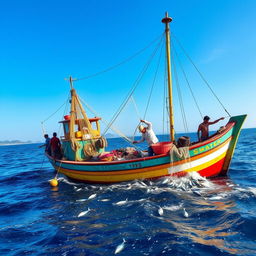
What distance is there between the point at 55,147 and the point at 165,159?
909cm

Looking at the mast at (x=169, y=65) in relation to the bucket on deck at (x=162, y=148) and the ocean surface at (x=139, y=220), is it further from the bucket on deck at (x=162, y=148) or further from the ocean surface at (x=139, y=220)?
the ocean surface at (x=139, y=220)

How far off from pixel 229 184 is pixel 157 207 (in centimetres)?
437

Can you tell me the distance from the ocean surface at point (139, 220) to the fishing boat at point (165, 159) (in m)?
0.51

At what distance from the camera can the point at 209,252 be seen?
→ 4367 millimetres

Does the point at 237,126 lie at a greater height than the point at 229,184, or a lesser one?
greater

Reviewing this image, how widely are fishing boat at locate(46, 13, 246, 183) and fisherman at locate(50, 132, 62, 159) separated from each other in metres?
1.43

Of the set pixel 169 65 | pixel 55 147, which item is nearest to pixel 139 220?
pixel 169 65

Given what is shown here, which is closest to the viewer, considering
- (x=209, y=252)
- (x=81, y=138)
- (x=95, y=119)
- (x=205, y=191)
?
(x=209, y=252)

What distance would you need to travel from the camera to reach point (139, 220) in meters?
6.24

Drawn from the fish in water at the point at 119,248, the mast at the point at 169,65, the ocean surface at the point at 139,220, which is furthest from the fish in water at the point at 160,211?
the mast at the point at 169,65

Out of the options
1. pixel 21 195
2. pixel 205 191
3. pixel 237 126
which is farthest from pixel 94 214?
pixel 237 126

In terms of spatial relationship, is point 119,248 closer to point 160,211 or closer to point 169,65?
point 160,211

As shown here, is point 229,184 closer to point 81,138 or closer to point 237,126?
point 237,126

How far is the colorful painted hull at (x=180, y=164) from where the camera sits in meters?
9.36
